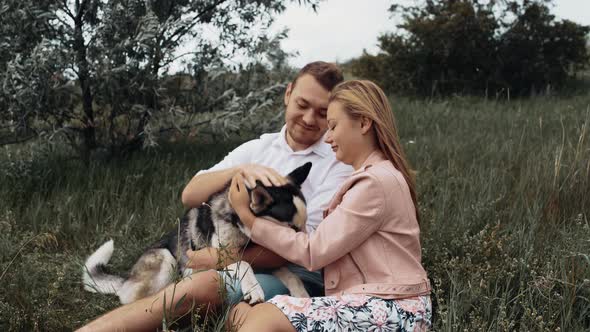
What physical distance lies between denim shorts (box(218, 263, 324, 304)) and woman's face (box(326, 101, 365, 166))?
2.38ft

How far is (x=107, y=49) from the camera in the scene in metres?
5.31

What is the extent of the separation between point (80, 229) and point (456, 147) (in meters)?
3.82

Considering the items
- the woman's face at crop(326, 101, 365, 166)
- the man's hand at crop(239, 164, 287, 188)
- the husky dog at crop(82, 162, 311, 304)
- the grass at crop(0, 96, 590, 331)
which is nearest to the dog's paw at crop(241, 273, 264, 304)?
the husky dog at crop(82, 162, 311, 304)

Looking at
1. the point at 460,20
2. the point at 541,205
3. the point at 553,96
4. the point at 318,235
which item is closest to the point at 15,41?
the point at 318,235

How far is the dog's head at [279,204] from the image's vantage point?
103 inches

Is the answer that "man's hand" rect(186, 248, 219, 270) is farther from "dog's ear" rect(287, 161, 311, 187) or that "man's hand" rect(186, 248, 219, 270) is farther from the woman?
"dog's ear" rect(287, 161, 311, 187)

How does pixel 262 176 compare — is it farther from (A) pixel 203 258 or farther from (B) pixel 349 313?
(B) pixel 349 313

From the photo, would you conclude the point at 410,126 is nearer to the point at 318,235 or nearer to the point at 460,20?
the point at 460,20

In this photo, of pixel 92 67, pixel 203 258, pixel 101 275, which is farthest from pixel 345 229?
pixel 92 67

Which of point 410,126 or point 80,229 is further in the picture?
point 410,126

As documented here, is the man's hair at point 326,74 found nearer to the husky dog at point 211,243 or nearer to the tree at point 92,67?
the husky dog at point 211,243

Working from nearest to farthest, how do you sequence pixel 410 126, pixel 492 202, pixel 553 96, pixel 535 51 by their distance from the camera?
pixel 492 202
pixel 410 126
pixel 553 96
pixel 535 51

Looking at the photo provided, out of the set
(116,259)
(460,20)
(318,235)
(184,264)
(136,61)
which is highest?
(460,20)

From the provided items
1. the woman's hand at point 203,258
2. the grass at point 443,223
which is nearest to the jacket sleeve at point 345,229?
the woman's hand at point 203,258
